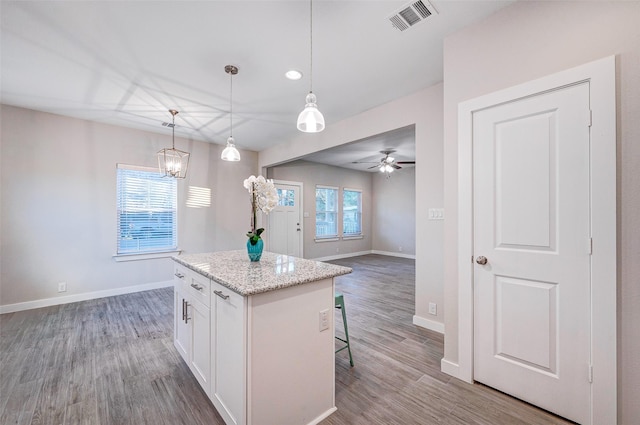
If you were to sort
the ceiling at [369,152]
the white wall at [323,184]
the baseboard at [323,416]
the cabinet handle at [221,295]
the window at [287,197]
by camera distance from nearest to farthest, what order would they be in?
the cabinet handle at [221,295] < the baseboard at [323,416] < the ceiling at [369,152] < the window at [287,197] < the white wall at [323,184]

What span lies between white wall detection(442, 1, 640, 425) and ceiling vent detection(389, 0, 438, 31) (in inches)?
14.4

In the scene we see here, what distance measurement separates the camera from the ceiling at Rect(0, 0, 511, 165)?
189 cm

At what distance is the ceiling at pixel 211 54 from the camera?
1894mm

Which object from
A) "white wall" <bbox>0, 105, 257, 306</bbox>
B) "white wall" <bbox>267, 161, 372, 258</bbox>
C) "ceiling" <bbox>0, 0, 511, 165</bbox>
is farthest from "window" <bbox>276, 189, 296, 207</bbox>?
"ceiling" <bbox>0, 0, 511, 165</bbox>

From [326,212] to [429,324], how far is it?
4.93 metres

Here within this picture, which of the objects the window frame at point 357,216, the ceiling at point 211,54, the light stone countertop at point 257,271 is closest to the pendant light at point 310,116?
the ceiling at point 211,54

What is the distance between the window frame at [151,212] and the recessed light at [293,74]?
2.74m

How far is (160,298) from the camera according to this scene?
13.5 ft

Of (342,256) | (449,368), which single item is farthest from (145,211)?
(342,256)

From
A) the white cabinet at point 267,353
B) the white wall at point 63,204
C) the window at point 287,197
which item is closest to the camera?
the white cabinet at point 267,353

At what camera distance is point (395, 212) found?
319 inches

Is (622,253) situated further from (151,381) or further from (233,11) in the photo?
(151,381)

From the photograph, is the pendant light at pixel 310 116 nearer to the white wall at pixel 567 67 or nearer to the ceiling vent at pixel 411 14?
the ceiling vent at pixel 411 14

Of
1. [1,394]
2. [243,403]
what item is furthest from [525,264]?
[1,394]
